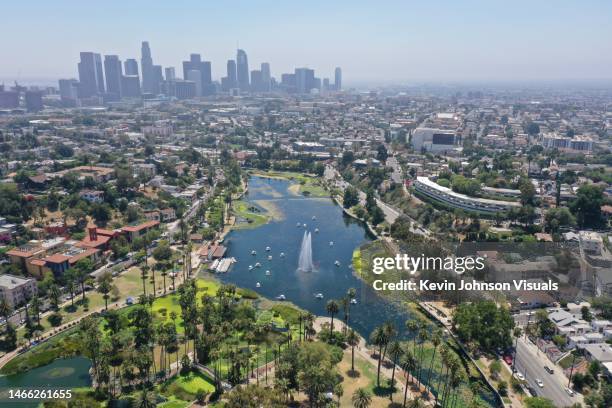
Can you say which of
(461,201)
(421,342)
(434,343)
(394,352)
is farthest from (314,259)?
(461,201)

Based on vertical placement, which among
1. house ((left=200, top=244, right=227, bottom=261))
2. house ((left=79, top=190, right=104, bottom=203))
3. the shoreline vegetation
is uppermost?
house ((left=79, top=190, right=104, bottom=203))

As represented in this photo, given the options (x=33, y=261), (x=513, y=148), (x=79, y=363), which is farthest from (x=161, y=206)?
(x=513, y=148)

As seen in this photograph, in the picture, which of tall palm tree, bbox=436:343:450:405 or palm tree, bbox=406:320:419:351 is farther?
palm tree, bbox=406:320:419:351

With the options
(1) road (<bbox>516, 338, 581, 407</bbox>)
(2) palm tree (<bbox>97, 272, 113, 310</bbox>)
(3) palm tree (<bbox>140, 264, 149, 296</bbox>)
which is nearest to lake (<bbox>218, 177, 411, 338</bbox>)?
(3) palm tree (<bbox>140, 264, 149, 296</bbox>)

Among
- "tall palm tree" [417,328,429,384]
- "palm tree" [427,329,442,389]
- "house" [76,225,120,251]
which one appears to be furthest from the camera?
"house" [76,225,120,251]

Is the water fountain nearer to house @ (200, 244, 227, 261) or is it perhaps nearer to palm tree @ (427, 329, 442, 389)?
house @ (200, 244, 227, 261)

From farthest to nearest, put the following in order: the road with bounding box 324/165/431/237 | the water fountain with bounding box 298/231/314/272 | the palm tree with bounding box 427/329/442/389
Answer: the road with bounding box 324/165/431/237 < the water fountain with bounding box 298/231/314/272 < the palm tree with bounding box 427/329/442/389

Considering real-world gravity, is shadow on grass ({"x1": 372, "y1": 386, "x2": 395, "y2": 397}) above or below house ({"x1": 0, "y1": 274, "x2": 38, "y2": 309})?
below

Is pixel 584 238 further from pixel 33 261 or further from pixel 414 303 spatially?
pixel 33 261
